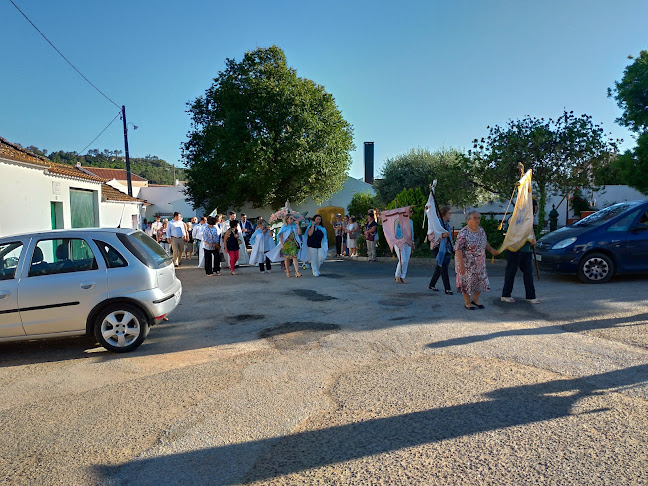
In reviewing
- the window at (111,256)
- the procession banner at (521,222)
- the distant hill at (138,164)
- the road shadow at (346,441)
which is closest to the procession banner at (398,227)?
the procession banner at (521,222)

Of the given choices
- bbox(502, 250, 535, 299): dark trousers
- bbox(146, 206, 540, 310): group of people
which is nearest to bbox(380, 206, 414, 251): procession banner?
bbox(146, 206, 540, 310): group of people

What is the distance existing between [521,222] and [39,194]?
14.5 metres

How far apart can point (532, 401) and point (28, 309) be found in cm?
553

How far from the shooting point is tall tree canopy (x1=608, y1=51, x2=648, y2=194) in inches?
997

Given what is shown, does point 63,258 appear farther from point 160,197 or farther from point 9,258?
point 160,197

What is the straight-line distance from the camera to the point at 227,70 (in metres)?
34.0

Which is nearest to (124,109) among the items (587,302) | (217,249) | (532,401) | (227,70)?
(227,70)

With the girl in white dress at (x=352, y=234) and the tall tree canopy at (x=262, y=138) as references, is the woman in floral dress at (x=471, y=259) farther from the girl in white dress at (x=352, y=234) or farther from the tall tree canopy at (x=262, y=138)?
the tall tree canopy at (x=262, y=138)

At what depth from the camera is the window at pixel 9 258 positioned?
5.86m

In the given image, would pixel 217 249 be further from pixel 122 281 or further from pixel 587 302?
pixel 587 302

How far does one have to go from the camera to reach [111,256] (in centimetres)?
607

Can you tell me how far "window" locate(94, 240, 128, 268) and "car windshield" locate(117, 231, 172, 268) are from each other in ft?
0.49

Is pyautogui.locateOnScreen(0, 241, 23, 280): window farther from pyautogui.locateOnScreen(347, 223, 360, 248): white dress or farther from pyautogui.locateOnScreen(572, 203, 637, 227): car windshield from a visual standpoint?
pyautogui.locateOnScreen(347, 223, 360, 248): white dress

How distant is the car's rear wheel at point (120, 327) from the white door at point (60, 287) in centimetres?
19
